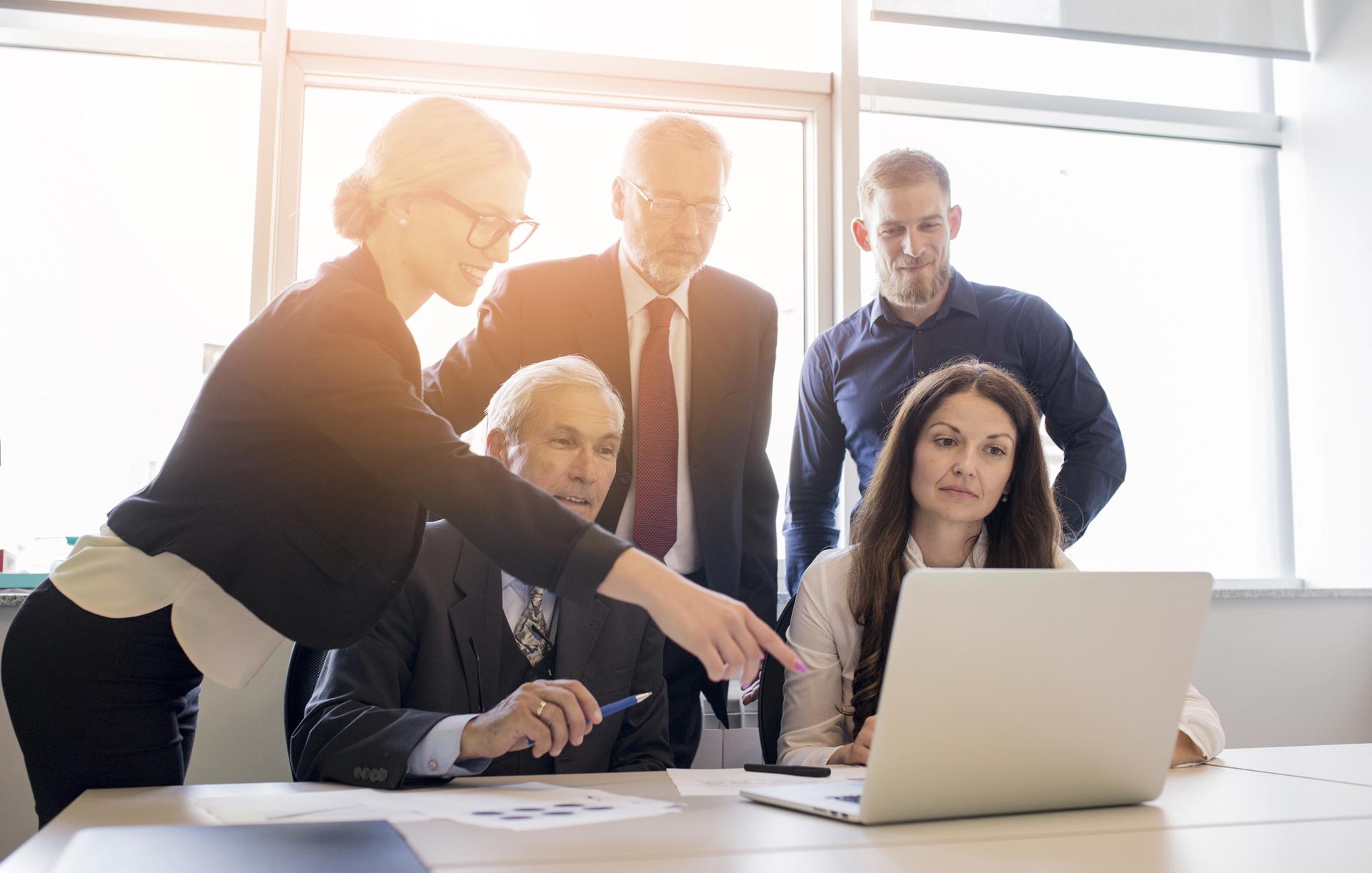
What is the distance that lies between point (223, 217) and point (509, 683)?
1.71m

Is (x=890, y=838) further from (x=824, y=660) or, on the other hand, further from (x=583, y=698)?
(x=824, y=660)

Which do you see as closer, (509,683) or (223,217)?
(509,683)

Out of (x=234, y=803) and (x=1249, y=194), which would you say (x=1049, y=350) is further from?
(x=234, y=803)

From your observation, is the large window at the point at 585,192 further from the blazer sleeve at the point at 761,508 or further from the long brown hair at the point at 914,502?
the long brown hair at the point at 914,502

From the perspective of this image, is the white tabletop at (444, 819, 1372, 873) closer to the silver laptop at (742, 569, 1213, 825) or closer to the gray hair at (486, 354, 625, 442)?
the silver laptop at (742, 569, 1213, 825)

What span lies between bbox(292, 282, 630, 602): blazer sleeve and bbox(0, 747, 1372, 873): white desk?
247mm

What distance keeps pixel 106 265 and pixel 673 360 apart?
1442 millimetres

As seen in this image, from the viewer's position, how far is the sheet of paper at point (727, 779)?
1.19 meters

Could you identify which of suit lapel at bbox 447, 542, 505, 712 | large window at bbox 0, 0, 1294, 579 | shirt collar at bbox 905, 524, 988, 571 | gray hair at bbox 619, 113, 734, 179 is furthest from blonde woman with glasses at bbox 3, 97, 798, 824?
large window at bbox 0, 0, 1294, 579

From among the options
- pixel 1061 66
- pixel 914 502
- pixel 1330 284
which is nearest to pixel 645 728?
pixel 914 502

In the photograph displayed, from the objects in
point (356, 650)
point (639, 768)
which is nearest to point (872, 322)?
point (639, 768)

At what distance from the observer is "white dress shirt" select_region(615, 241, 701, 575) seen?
7.41ft

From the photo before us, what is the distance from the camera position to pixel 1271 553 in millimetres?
3514

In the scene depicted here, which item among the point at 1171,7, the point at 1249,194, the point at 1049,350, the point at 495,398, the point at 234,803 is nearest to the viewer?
the point at 234,803
